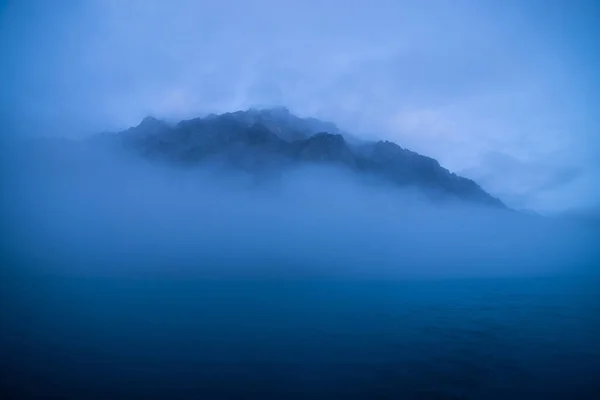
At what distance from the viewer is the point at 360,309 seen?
69.1 ft

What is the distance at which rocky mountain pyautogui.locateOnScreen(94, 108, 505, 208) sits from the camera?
172m

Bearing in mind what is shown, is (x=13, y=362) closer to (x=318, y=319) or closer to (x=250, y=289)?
(x=318, y=319)

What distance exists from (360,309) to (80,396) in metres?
16.2

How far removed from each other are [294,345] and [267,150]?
166 metres

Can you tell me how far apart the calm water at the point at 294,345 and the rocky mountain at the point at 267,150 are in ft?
488

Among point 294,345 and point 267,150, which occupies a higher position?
point 267,150

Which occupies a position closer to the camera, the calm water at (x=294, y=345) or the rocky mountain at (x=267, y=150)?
the calm water at (x=294, y=345)

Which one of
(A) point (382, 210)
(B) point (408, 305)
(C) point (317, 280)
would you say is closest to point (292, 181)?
(A) point (382, 210)

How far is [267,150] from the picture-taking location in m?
176

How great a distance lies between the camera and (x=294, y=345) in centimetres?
1429

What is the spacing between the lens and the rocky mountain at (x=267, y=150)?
563ft

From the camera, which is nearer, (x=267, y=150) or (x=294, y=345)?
(x=294, y=345)

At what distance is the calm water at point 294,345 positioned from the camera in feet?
34.4

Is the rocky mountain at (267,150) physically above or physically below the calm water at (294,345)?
above
